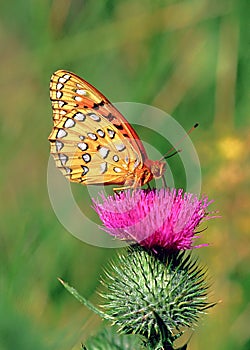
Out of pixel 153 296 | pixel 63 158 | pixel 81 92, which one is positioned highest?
pixel 81 92

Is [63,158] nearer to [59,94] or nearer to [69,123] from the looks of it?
[69,123]

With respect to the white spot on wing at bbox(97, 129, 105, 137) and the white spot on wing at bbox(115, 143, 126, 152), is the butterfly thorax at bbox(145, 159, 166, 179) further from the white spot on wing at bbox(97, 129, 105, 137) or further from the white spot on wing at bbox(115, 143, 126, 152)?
the white spot on wing at bbox(97, 129, 105, 137)

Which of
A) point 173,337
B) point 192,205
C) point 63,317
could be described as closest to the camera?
point 173,337

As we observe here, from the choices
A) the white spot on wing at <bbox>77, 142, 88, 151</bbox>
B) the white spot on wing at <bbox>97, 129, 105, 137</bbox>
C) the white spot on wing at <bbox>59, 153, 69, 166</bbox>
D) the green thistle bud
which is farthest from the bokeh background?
the white spot on wing at <bbox>97, 129, 105, 137</bbox>

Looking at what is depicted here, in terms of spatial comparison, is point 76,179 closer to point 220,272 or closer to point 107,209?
point 107,209

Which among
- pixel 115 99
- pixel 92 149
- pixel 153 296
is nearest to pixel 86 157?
pixel 92 149

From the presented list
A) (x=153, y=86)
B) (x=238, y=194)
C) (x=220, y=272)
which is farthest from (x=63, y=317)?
(x=153, y=86)

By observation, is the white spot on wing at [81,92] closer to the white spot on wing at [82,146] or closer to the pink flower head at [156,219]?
the white spot on wing at [82,146]
